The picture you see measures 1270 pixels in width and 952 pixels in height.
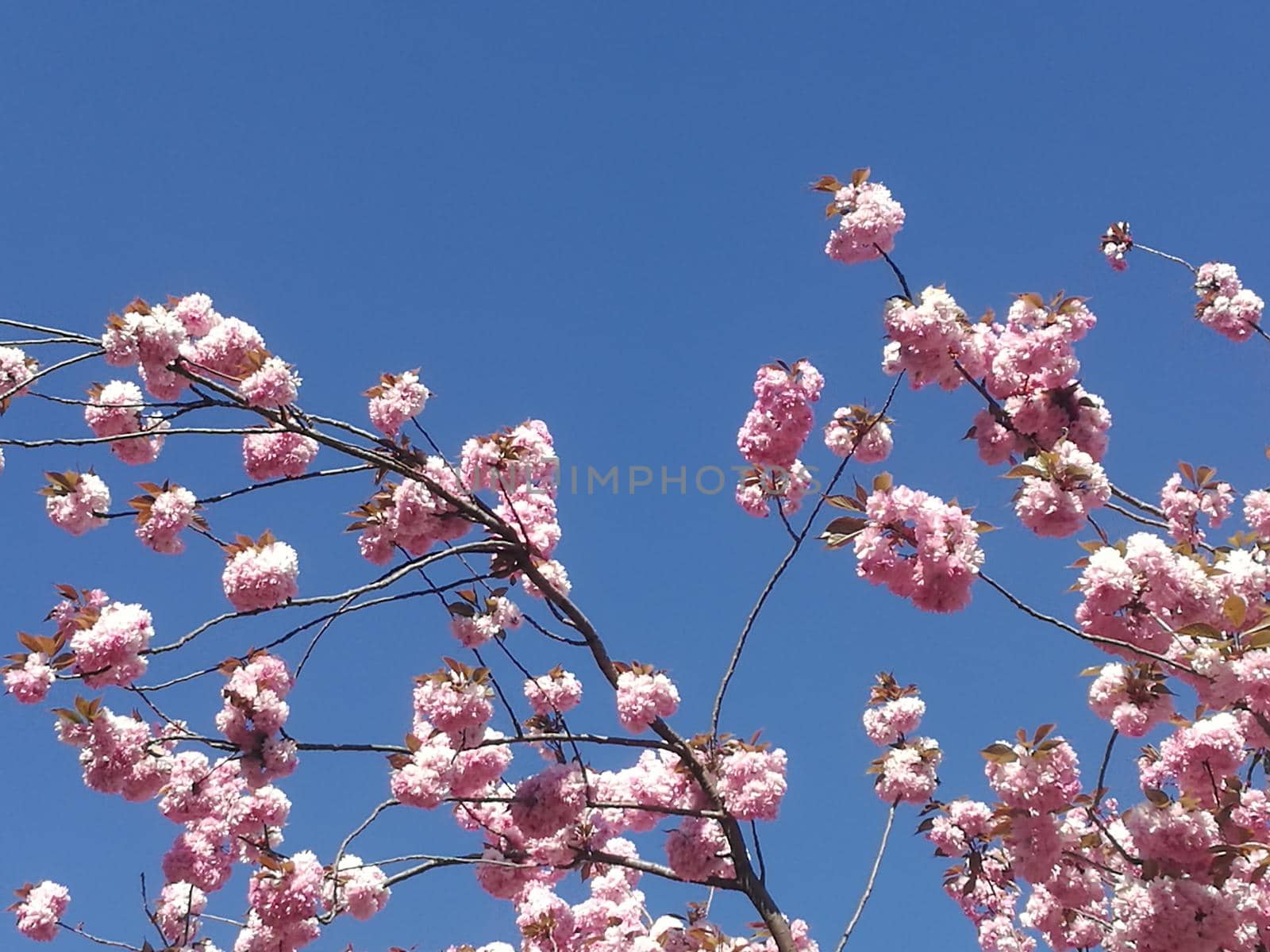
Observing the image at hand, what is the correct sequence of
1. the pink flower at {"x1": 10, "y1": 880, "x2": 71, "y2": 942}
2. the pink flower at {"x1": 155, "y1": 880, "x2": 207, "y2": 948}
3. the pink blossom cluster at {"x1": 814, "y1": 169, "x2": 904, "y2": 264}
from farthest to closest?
the pink flower at {"x1": 10, "y1": 880, "x2": 71, "y2": 942} < the pink flower at {"x1": 155, "y1": 880, "x2": 207, "y2": 948} < the pink blossom cluster at {"x1": 814, "y1": 169, "x2": 904, "y2": 264}

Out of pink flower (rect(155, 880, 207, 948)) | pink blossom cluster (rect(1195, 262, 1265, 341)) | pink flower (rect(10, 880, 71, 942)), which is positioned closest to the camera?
pink flower (rect(155, 880, 207, 948))

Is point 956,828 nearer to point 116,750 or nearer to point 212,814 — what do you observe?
point 212,814

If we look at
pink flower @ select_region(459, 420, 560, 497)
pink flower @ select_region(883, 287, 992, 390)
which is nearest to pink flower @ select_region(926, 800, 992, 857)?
pink flower @ select_region(883, 287, 992, 390)

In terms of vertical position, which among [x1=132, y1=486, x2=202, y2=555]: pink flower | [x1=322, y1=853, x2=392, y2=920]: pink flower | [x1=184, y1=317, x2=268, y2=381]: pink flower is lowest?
[x1=322, y1=853, x2=392, y2=920]: pink flower

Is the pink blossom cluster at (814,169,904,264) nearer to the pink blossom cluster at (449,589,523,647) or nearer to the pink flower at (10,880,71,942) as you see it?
the pink blossom cluster at (449,589,523,647)

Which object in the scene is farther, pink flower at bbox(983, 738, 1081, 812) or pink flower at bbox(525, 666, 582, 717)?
pink flower at bbox(525, 666, 582, 717)

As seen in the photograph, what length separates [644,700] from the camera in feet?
13.9

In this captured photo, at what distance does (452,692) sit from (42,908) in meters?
6.18

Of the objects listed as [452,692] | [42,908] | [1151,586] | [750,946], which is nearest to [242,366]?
[452,692]

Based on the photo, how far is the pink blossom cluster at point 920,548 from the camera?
351 cm

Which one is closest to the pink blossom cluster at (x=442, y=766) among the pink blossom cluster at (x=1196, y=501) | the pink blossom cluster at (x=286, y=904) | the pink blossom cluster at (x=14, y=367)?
the pink blossom cluster at (x=286, y=904)

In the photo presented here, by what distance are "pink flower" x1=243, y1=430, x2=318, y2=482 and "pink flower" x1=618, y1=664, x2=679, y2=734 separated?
1.78 metres

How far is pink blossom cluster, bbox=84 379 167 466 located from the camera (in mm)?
4422

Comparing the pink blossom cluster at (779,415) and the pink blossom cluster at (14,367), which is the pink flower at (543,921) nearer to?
the pink blossom cluster at (779,415)
